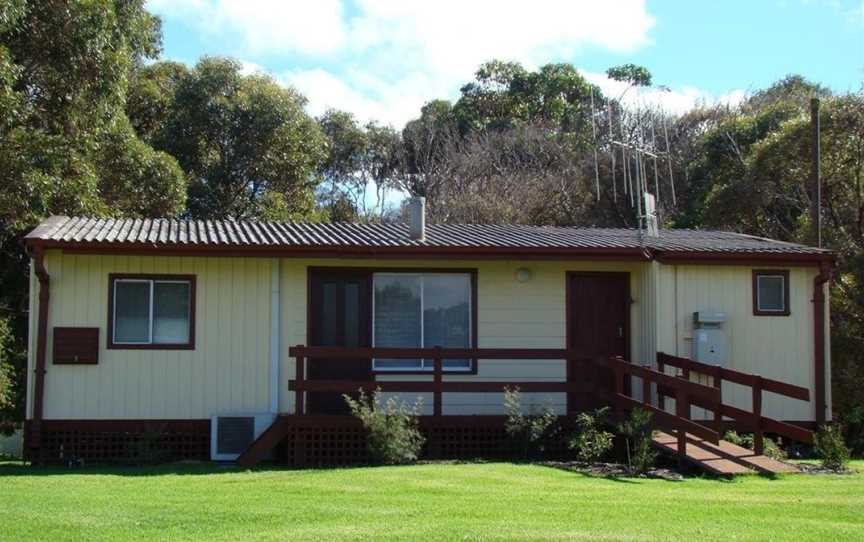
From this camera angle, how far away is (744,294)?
50.2ft

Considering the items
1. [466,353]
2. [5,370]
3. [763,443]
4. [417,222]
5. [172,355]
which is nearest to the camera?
[763,443]

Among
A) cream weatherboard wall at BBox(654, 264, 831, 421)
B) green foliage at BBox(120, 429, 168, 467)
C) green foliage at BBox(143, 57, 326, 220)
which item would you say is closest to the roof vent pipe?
cream weatherboard wall at BBox(654, 264, 831, 421)

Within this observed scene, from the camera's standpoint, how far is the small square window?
15336mm

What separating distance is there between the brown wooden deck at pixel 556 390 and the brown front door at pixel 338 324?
0.28m

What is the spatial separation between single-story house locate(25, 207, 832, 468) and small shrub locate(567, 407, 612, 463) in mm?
580

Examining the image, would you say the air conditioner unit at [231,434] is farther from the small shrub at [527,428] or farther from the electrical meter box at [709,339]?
the electrical meter box at [709,339]

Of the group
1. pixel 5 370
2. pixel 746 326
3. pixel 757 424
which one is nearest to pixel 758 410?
pixel 757 424

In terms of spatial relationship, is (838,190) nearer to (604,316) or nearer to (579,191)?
(604,316)

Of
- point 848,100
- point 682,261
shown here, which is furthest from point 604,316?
point 848,100

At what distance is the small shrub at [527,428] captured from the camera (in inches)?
530

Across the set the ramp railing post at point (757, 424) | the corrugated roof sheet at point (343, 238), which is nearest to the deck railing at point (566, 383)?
the ramp railing post at point (757, 424)

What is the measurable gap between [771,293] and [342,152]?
80.0 ft

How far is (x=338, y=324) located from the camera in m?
15.0

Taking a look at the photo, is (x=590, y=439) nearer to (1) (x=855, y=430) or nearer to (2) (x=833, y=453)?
(2) (x=833, y=453)
